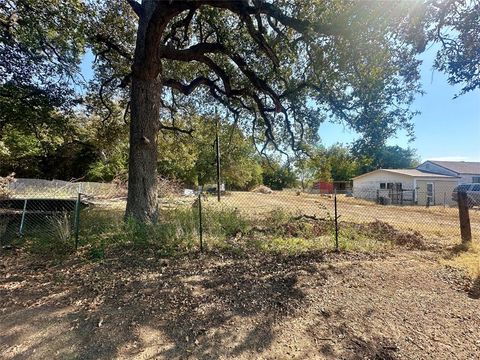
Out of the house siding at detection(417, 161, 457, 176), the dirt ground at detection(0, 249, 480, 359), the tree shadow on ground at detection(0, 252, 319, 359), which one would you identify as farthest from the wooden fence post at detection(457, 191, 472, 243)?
the house siding at detection(417, 161, 457, 176)

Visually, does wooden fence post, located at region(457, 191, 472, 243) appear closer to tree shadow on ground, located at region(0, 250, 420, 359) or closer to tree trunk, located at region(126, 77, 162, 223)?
tree shadow on ground, located at region(0, 250, 420, 359)

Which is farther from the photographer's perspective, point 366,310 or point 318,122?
point 318,122

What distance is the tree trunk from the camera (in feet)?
21.0

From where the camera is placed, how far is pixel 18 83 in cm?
840

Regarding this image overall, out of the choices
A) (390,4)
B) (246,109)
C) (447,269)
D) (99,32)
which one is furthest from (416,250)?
(99,32)

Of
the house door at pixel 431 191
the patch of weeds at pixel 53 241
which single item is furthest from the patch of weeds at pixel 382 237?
the house door at pixel 431 191

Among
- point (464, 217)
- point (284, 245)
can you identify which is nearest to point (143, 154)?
point (284, 245)

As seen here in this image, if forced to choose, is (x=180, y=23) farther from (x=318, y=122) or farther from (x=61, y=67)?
(x=318, y=122)

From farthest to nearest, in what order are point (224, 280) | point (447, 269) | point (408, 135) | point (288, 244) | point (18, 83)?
1. point (18, 83)
2. point (408, 135)
3. point (288, 244)
4. point (447, 269)
5. point (224, 280)

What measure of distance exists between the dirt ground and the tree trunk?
6.47ft

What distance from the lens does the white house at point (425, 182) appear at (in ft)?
75.0

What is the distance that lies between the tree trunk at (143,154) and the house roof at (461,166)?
28.0 m

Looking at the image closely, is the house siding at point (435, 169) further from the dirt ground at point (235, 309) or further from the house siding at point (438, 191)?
the dirt ground at point (235, 309)

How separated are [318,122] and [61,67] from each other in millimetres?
8665
